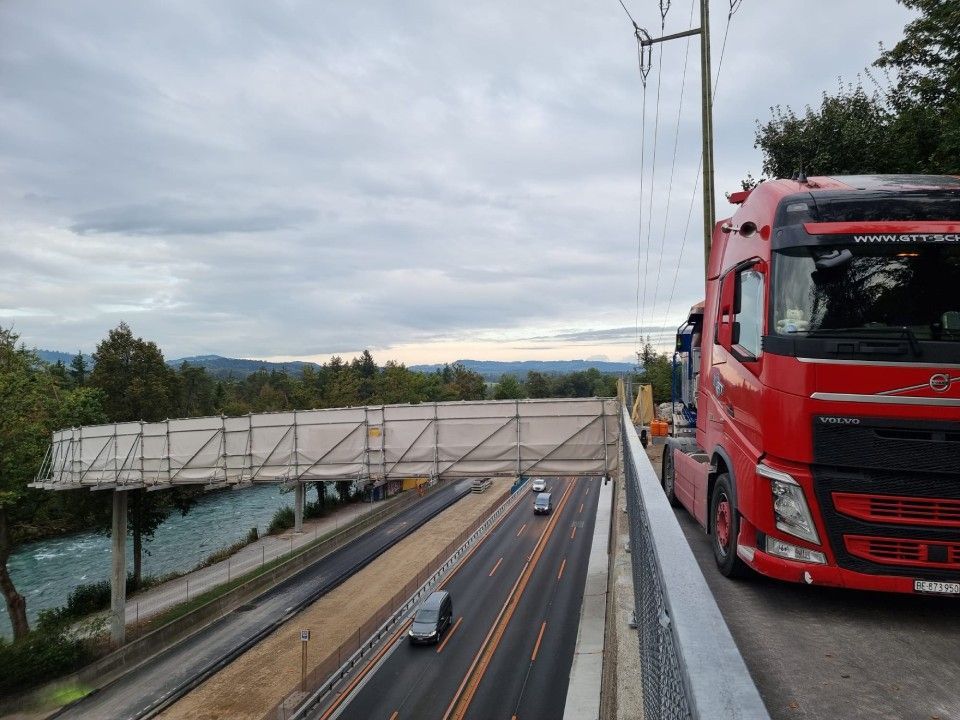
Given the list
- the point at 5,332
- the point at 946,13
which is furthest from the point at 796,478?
the point at 5,332

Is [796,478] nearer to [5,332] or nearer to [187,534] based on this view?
[5,332]

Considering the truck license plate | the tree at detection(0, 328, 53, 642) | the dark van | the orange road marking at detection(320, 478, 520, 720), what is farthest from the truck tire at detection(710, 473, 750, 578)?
the tree at detection(0, 328, 53, 642)

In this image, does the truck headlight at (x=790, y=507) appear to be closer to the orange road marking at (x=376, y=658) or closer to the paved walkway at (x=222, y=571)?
the orange road marking at (x=376, y=658)

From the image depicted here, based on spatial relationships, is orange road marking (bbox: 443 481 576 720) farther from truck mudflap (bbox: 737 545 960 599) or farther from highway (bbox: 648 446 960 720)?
truck mudflap (bbox: 737 545 960 599)

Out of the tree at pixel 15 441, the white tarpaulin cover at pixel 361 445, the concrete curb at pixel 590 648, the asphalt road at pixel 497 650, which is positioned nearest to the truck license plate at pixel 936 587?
the concrete curb at pixel 590 648

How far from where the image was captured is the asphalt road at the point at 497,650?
19438 mm

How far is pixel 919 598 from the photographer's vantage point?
5.69m

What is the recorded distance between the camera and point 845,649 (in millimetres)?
4691

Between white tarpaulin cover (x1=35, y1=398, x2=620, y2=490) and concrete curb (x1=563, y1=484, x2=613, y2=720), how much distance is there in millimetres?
6820

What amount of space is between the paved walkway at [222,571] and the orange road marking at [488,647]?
1459 cm

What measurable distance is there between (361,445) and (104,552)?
30.4 m

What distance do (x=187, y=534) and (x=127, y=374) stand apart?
43.1 ft

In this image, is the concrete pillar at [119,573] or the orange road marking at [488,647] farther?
the concrete pillar at [119,573]

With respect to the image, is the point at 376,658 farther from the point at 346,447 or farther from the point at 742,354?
the point at 742,354
